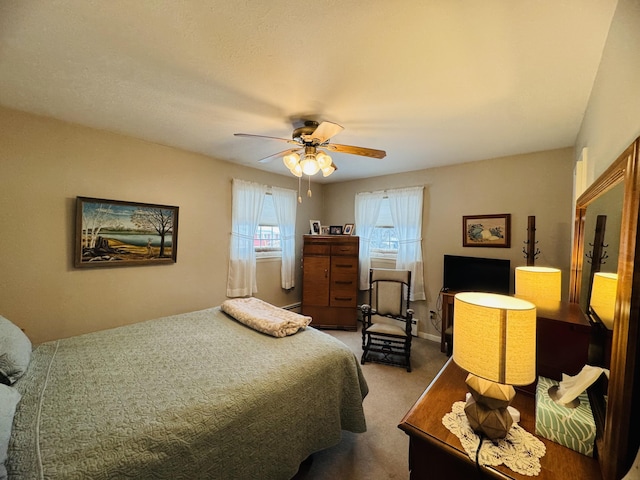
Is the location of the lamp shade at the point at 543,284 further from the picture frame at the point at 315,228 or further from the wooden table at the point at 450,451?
the picture frame at the point at 315,228

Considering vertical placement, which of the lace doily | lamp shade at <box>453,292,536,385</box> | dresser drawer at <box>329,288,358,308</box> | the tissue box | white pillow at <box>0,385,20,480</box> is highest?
lamp shade at <box>453,292,536,385</box>

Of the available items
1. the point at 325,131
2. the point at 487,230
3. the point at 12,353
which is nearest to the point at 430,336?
the point at 487,230

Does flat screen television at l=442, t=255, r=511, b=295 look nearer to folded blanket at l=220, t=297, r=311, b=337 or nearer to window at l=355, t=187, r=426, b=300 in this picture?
window at l=355, t=187, r=426, b=300

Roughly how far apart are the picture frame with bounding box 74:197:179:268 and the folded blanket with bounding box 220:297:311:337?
3.68 ft

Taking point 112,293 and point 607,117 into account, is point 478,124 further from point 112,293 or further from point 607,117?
point 112,293

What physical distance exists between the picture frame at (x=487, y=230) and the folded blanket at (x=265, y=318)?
2481 mm

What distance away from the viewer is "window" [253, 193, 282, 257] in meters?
3.97

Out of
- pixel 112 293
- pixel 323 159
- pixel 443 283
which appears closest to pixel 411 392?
pixel 443 283

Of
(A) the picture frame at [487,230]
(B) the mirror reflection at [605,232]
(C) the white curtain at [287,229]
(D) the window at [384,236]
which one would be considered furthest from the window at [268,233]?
(B) the mirror reflection at [605,232]

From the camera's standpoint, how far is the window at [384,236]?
4102 mm

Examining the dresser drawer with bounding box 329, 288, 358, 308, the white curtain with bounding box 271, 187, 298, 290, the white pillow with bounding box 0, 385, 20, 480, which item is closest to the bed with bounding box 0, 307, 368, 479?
the white pillow with bounding box 0, 385, 20, 480

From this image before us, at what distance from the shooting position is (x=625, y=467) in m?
0.62

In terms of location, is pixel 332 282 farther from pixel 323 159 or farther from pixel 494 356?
pixel 494 356

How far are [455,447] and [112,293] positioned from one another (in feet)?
10.3
